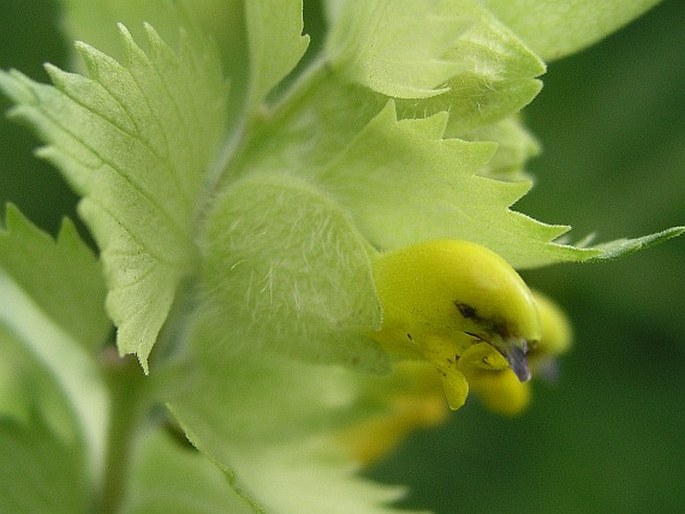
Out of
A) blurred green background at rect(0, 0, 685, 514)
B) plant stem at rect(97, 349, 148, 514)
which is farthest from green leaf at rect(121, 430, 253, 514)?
blurred green background at rect(0, 0, 685, 514)

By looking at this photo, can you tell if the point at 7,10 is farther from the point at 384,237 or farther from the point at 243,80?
the point at 384,237

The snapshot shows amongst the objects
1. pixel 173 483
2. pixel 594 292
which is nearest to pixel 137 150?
pixel 173 483

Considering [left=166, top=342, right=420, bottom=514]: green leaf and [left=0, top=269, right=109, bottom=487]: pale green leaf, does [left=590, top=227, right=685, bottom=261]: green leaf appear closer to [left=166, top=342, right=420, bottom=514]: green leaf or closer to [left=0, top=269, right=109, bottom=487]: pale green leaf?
[left=166, top=342, right=420, bottom=514]: green leaf

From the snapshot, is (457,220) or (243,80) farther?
(243,80)

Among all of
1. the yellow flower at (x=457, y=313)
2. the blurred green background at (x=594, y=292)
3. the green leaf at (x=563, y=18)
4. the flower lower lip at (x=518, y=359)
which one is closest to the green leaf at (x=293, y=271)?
the yellow flower at (x=457, y=313)

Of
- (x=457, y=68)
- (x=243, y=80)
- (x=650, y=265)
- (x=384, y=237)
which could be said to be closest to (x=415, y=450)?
(x=650, y=265)

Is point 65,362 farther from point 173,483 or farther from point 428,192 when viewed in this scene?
point 428,192
